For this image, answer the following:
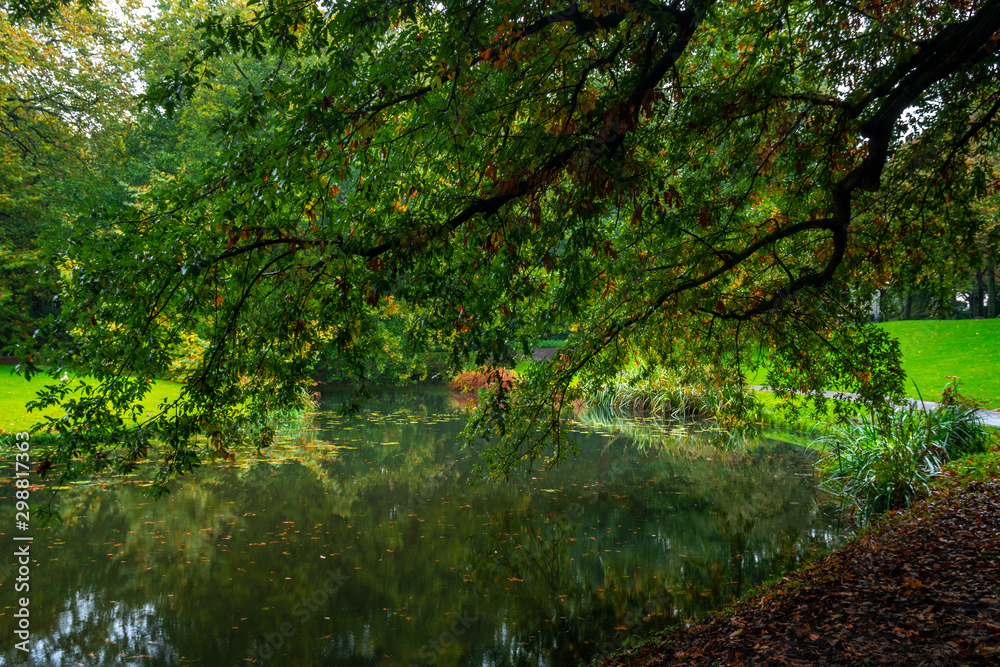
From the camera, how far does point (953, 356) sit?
60.5 ft

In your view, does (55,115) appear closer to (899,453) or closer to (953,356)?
(899,453)

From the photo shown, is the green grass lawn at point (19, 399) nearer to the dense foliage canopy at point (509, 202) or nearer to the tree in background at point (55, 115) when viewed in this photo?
the tree in background at point (55, 115)

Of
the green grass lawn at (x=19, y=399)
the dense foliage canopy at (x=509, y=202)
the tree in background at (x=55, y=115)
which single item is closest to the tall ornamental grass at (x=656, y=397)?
the dense foliage canopy at (x=509, y=202)

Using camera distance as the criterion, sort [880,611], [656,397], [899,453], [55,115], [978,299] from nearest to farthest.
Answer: [880,611], [899,453], [55,115], [656,397], [978,299]

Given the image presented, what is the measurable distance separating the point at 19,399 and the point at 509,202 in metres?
15.6

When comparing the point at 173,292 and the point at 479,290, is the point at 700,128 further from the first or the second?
the point at 173,292

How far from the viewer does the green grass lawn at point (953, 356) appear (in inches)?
581

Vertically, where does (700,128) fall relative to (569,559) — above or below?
above

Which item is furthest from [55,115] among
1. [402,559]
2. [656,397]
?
[656,397]

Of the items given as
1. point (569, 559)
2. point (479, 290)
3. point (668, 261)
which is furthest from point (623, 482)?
point (479, 290)

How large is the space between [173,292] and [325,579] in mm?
3913

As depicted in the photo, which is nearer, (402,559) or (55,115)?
(402,559)

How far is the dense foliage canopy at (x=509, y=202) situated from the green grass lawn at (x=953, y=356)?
31.9ft

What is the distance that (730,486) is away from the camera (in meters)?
10.4
